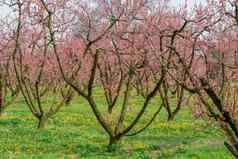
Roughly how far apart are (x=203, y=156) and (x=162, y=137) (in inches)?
257

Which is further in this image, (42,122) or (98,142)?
(42,122)

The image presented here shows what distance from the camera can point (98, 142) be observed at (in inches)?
817

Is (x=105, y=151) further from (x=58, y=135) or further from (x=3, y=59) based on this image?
(x=3, y=59)

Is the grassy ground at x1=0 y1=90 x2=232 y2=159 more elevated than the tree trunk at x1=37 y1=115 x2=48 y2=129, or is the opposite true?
the tree trunk at x1=37 y1=115 x2=48 y2=129

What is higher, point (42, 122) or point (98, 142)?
point (42, 122)

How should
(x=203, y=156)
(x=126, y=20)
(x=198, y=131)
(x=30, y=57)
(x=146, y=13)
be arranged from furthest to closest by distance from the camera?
(x=30, y=57), (x=198, y=131), (x=146, y=13), (x=126, y=20), (x=203, y=156)

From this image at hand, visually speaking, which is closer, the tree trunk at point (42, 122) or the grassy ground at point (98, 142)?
the grassy ground at point (98, 142)

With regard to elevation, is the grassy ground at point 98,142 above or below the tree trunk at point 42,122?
below

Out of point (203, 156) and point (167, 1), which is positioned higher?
point (167, 1)

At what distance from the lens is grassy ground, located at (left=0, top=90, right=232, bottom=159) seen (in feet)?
55.7

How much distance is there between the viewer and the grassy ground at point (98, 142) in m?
17.0

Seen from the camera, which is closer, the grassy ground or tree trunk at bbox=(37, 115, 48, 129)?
the grassy ground

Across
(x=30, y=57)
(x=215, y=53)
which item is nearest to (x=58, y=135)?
(x=215, y=53)

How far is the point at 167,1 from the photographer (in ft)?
81.5
